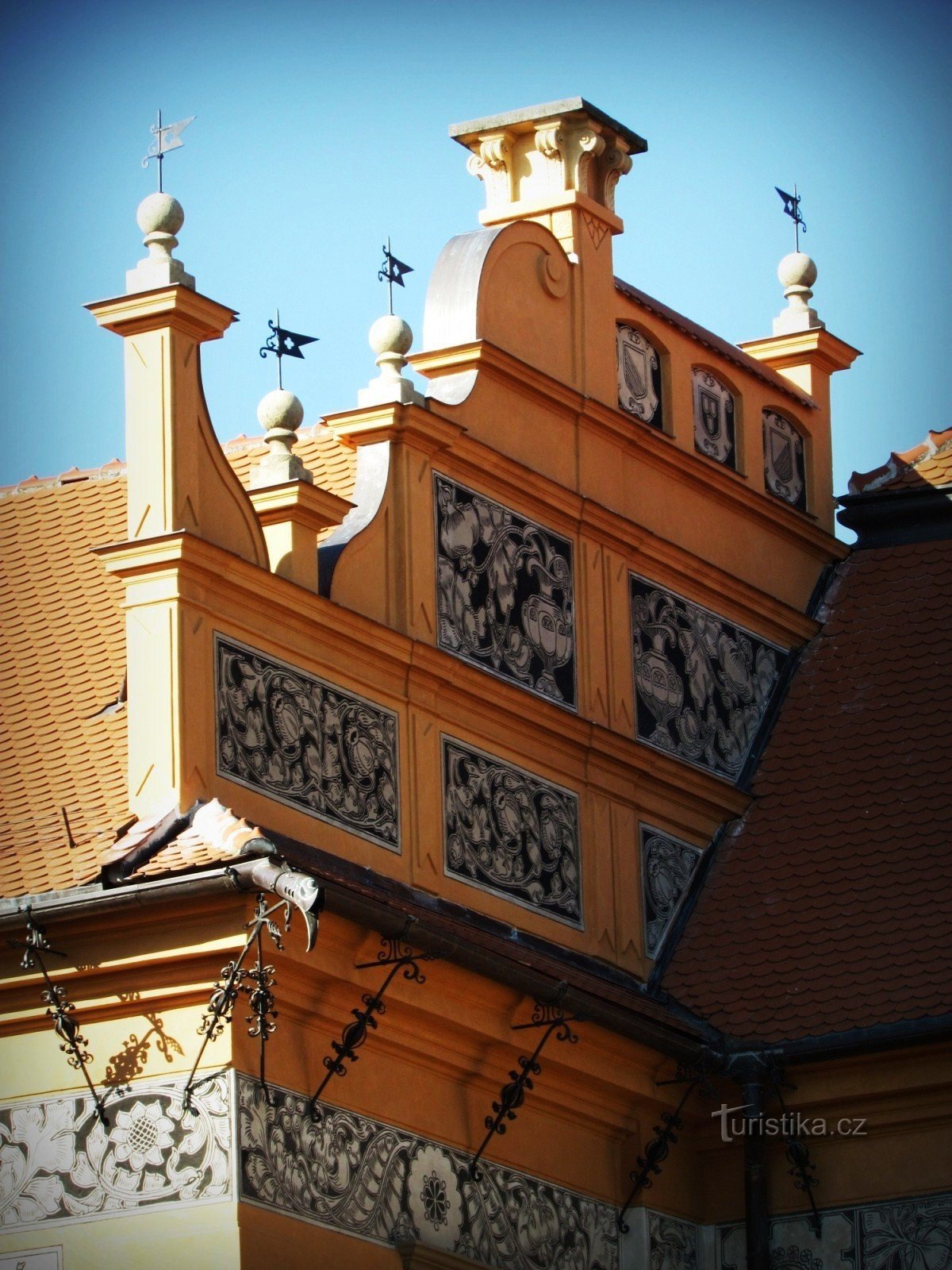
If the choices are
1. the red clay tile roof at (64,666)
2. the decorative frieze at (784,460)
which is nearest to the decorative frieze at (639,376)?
the decorative frieze at (784,460)

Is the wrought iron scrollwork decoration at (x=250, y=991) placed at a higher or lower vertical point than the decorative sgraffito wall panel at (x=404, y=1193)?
higher

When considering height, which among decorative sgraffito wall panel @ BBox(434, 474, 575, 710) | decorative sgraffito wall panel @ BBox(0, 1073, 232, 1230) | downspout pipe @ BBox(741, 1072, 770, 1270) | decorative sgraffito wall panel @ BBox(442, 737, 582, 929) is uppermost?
decorative sgraffito wall panel @ BBox(434, 474, 575, 710)

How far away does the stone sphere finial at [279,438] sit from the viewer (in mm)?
16859

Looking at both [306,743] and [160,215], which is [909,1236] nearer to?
[306,743]

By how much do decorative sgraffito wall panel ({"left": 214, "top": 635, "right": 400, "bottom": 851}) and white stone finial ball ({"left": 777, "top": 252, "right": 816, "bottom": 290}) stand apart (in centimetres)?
632

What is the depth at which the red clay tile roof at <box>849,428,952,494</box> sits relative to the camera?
2161cm

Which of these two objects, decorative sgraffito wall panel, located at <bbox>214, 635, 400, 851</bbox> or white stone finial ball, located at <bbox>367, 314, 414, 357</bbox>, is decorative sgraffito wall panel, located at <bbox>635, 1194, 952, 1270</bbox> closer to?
decorative sgraffito wall panel, located at <bbox>214, 635, 400, 851</bbox>

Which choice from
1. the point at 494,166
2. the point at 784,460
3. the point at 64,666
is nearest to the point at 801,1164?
the point at 64,666

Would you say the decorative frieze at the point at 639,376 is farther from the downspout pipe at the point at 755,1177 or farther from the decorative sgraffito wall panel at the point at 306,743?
the downspout pipe at the point at 755,1177

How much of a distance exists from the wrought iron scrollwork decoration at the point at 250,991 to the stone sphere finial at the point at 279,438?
251 centimetres

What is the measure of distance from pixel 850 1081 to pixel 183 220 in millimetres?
5495

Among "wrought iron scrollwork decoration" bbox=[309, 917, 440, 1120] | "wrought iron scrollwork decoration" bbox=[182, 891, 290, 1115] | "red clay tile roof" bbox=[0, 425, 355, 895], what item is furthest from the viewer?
"red clay tile roof" bbox=[0, 425, 355, 895]

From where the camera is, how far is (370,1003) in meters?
15.9

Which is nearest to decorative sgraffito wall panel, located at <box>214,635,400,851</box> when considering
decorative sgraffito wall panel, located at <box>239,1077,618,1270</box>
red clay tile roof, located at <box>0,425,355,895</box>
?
red clay tile roof, located at <box>0,425,355,895</box>
